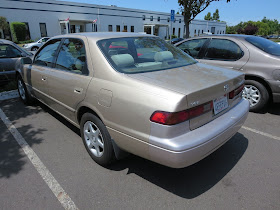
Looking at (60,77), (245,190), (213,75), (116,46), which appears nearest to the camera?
(245,190)

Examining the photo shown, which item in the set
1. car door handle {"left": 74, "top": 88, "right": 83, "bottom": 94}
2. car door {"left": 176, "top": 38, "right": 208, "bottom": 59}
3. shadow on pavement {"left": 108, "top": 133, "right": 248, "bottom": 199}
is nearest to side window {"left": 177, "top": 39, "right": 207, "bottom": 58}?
car door {"left": 176, "top": 38, "right": 208, "bottom": 59}

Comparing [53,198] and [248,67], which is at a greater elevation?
[248,67]

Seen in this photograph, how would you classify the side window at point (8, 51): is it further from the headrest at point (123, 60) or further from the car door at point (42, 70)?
the headrest at point (123, 60)

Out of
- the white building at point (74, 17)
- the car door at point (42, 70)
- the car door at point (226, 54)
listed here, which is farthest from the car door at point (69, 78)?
the white building at point (74, 17)

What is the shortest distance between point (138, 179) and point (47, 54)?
277 cm

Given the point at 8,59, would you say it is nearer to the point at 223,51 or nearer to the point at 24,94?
the point at 24,94

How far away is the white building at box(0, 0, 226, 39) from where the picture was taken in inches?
1176

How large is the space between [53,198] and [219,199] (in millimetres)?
1772

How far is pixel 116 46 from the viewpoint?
2947 millimetres

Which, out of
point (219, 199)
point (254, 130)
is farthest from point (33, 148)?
point (254, 130)

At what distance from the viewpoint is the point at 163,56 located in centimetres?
309

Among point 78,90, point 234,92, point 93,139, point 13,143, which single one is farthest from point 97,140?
point 234,92

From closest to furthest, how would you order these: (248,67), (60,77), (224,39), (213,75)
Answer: (213,75), (60,77), (248,67), (224,39)

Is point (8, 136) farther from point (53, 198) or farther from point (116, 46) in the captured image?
point (116, 46)
